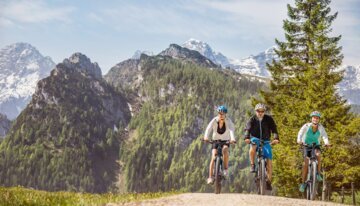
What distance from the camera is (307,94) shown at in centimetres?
2617

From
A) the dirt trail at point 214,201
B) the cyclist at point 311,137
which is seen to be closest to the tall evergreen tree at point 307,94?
the cyclist at point 311,137

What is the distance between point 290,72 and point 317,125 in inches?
771

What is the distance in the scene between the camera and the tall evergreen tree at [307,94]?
25.6 m

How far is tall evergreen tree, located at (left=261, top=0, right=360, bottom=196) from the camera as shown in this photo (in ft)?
83.9

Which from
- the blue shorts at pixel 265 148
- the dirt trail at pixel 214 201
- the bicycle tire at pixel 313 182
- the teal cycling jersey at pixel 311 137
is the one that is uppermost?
the teal cycling jersey at pixel 311 137

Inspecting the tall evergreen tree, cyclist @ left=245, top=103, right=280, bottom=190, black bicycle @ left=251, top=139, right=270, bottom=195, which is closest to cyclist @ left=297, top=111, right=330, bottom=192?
cyclist @ left=245, top=103, right=280, bottom=190

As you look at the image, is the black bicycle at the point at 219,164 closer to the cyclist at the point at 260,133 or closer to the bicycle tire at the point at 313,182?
the cyclist at the point at 260,133

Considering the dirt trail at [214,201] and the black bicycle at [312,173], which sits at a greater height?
the black bicycle at [312,173]

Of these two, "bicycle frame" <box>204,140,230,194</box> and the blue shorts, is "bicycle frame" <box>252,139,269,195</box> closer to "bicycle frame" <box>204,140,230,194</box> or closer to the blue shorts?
the blue shorts

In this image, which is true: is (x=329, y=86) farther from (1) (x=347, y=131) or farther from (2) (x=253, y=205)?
(2) (x=253, y=205)

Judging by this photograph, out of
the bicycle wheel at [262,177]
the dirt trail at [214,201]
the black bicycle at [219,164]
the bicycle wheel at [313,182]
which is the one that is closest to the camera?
the dirt trail at [214,201]

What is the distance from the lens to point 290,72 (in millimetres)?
33250

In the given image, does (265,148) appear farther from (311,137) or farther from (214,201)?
(214,201)

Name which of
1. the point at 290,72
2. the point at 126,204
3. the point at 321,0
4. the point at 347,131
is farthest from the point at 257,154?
the point at 321,0
